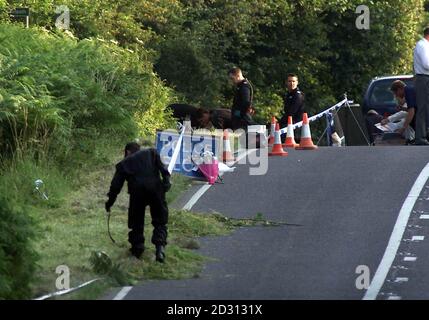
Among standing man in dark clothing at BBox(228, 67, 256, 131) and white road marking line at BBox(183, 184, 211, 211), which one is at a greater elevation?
standing man in dark clothing at BBox(228, 67, 256, 131)

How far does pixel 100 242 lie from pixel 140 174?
50.1 inches

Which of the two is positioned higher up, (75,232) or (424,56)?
(424,56)

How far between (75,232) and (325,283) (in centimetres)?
370

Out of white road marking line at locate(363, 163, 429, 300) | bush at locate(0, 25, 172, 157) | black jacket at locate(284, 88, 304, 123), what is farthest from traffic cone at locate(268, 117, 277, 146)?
white road marking line at locate(363, 163, 429, 300)

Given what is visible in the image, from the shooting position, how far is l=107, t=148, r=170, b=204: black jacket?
1546cm

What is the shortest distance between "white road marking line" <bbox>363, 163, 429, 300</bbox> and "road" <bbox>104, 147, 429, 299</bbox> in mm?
66

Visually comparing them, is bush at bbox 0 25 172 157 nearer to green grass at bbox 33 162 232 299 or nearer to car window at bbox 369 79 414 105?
green grass at bbox 33 162 232 299

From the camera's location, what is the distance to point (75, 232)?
1702 centimetres

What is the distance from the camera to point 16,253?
45.9 ft

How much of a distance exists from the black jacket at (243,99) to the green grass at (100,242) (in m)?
4.32

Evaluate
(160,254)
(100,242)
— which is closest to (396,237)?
(160,254)
